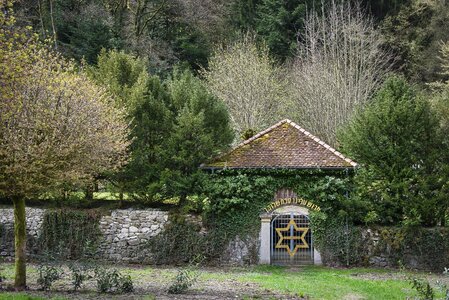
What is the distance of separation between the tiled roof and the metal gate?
2.00 metres

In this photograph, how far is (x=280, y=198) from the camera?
20.1 meters


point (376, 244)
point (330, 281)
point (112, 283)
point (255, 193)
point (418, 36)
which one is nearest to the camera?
point (112, 283)

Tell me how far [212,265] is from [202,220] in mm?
1683

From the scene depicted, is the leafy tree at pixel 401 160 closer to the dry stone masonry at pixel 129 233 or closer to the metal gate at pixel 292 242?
the metal gate at pixel 292 242

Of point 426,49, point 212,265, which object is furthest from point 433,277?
point 426,49

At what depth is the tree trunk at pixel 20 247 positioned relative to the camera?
43.2ft

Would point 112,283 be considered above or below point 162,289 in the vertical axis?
above

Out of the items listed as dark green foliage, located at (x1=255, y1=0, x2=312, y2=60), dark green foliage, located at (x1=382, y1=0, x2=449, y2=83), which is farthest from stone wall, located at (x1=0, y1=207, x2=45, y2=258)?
dark green foliage, located at (x1=382, y1=0, x2=449, y2=83)

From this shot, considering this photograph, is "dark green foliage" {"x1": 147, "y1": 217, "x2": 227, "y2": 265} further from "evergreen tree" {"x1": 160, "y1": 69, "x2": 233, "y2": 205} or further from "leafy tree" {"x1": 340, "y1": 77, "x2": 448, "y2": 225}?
"leafy tree" {"x1": 340, "y1": 77, "x2": 448, "y2": 225}

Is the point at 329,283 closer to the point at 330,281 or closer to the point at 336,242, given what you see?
the point at 330,281

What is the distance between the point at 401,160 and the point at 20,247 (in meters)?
13.1

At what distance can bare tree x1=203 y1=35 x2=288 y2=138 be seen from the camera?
30188 millimetres

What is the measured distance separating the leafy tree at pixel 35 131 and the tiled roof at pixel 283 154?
7.39 meters

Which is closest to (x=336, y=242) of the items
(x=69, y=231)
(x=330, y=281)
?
(x=330, y=281)
